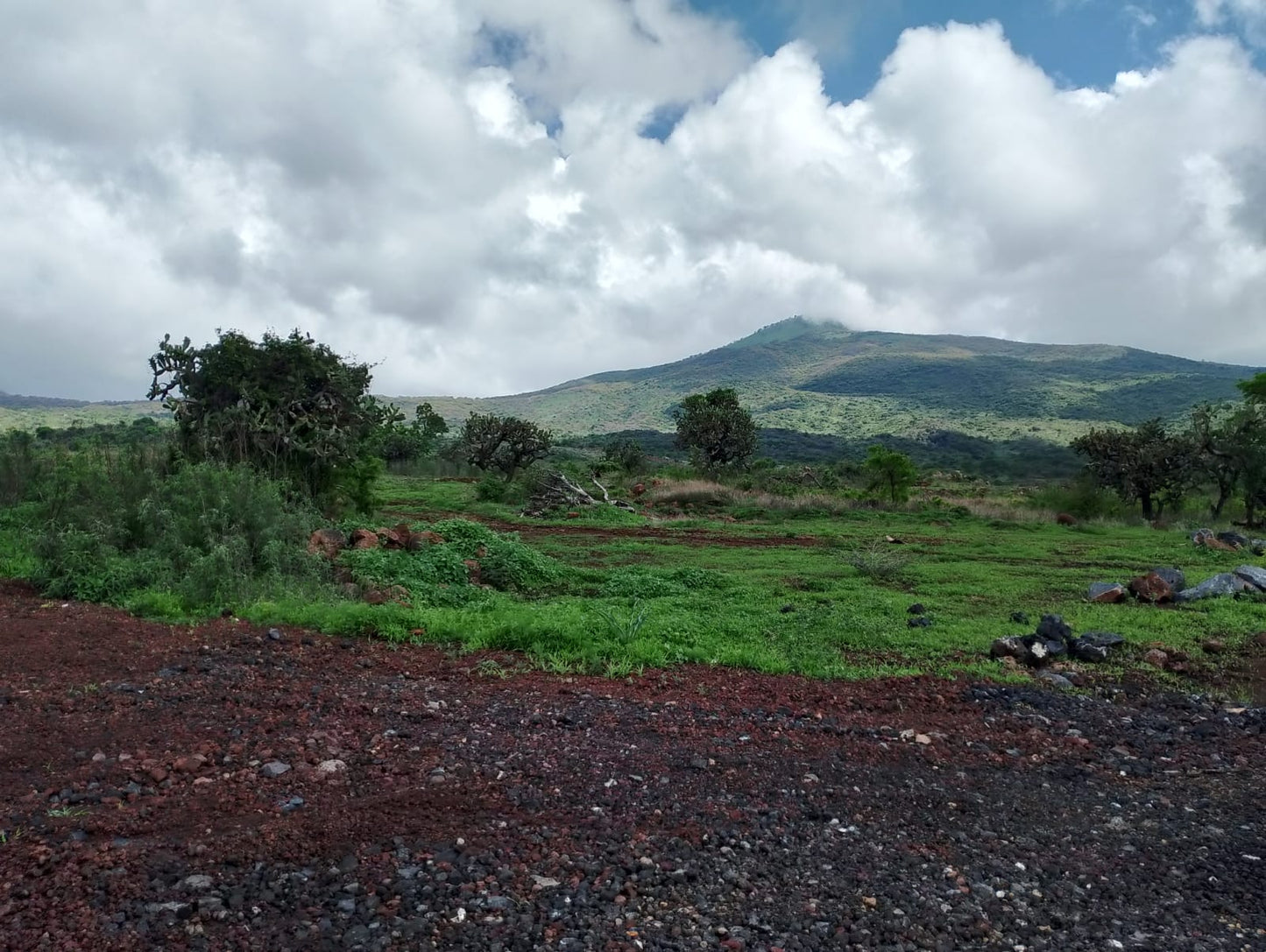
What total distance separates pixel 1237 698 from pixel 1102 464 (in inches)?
1023

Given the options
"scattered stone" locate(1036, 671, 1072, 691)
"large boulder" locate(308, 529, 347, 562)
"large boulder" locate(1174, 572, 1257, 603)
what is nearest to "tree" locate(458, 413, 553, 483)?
"large boulder" locate(308, 529, 347, 562)

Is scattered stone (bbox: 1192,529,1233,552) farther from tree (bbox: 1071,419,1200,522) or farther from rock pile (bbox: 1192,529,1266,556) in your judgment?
tree (bbox: 1071,419,1200,522)

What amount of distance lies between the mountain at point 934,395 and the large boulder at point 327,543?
8329 cm

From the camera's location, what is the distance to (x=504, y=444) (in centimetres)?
3938

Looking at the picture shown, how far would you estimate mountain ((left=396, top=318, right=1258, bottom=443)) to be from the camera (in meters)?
106

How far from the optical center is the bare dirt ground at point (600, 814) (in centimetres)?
328

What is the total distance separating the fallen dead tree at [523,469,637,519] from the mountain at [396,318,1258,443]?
233 feet

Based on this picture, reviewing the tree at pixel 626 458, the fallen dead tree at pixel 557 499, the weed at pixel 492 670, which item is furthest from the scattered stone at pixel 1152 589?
the tree at pixel 626 458

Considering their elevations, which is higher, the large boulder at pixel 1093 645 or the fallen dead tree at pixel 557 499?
the fallen dead tree at pixel 557 499

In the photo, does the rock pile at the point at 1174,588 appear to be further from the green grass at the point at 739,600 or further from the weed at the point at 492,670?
the weed at the point at 492,670

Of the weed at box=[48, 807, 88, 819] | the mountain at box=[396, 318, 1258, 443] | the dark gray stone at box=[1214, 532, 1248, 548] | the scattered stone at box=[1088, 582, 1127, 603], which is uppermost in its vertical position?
the mountain at box=[396, 318, 1258, 443]

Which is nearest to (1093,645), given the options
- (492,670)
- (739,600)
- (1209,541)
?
(739,600)

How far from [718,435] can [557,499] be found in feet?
52.6

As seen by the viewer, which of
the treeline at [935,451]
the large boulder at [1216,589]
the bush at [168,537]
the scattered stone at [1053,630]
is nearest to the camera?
the scattered stone at [1053,630]
